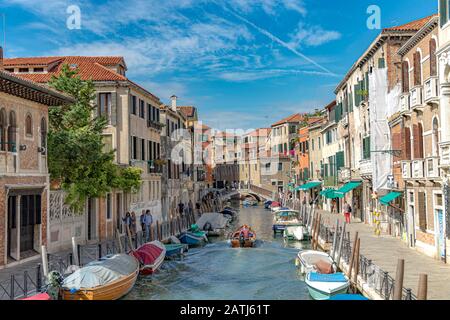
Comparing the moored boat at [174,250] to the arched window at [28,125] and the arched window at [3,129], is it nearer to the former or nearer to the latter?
the arched window at [28,125]

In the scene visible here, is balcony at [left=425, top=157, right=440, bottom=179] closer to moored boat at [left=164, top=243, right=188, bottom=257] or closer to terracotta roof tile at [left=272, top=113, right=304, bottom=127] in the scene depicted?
moored boat at [left=164, top=243, right=188, bottom=257]

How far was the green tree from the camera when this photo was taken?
20.5 meters

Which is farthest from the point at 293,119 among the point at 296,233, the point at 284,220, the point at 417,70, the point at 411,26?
the point at 417,70

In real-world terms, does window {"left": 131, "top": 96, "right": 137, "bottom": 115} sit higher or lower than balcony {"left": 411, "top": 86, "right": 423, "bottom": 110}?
higher

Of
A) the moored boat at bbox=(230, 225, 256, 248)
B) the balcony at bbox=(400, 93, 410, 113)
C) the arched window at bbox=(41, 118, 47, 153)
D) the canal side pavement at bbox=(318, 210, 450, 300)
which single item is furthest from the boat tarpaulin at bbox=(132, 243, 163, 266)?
the balcony at bbox=(400, 93, 410, 113)

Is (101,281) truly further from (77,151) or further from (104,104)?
(104,104)

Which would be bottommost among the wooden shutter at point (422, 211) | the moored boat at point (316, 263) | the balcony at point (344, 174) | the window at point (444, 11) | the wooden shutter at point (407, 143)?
the moored boat at point (316, 263)

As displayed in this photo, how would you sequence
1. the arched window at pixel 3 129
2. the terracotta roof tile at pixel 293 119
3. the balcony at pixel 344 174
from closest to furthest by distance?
the arched window at pixel 3 129 → the balcony at pixel 344 174 → the terracotta roof tile at pixel 293 119

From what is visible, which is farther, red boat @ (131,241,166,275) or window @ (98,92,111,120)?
window @ (98,92,111,120)

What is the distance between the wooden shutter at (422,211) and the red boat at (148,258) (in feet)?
33.7

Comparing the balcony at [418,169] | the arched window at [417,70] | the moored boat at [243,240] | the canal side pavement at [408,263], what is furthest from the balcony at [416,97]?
the moored boat at [243,240]

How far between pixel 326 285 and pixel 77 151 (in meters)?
11.4

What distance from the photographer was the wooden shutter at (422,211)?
18.4m

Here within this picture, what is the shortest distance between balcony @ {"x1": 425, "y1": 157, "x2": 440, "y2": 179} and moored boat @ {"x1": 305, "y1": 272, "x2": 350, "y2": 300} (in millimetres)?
4624
